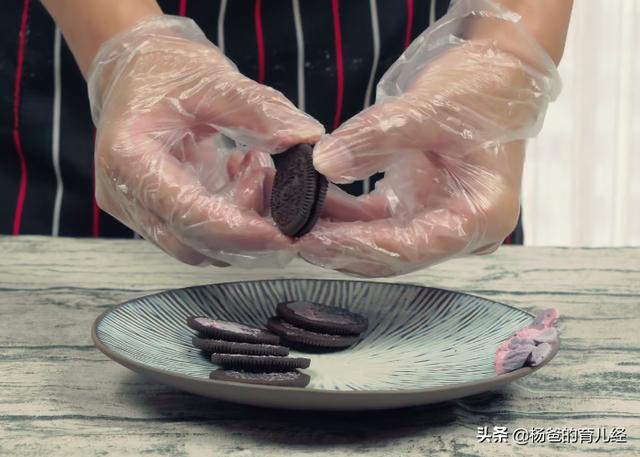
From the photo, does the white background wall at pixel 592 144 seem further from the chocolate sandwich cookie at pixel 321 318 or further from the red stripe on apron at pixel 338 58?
the chocolate sandwich cookie at pixel 321 318

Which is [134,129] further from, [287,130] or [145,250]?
[145,250]

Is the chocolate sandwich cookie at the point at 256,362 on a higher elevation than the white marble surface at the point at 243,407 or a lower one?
higher

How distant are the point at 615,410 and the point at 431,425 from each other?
0.50ft

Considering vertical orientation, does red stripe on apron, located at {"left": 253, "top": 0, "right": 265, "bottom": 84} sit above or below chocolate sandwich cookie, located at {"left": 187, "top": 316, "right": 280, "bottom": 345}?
above

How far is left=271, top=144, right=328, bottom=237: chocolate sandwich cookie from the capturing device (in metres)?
0.75

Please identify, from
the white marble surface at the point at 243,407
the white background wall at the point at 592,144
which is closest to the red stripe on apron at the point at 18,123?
the white marble surface at the point at 243,407

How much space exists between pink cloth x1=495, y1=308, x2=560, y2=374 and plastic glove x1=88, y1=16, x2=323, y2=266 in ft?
0.72

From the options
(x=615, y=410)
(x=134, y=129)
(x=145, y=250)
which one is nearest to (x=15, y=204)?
(x=145, y=250)

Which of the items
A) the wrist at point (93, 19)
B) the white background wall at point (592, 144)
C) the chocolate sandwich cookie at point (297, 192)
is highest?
the wrist at point (93, 19)

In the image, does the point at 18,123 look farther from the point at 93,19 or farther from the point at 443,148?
the point at 443,148

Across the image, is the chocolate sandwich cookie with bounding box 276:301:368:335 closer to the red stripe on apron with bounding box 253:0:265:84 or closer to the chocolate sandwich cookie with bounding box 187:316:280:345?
the chocolate sandwich cookie with bounding box 187:316:280:345

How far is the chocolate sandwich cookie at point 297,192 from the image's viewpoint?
750 millimetres

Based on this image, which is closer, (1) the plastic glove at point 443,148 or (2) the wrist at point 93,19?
(1) the plastic glove at point 443,148

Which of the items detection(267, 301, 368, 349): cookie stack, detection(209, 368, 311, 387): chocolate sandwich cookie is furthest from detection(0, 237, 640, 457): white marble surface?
detection(267, 301, 368, 349): cookie stack
